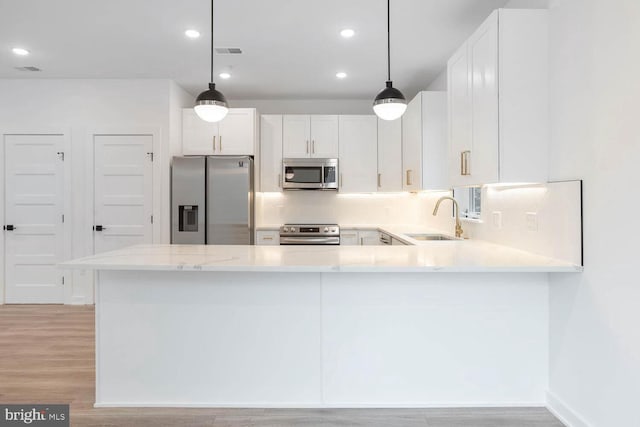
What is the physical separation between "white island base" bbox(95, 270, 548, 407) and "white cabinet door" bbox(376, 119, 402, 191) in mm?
2526

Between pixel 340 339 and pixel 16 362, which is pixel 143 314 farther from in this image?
pixel 16 362

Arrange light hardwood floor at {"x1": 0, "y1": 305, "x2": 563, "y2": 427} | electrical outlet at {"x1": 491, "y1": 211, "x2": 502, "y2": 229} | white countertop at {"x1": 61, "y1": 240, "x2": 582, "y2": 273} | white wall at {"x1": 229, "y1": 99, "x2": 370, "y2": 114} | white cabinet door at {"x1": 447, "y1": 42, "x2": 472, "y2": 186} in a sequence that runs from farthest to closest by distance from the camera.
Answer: white wall at {"x1": 229, "y1": 99, "x2": 370, "y2": 114} → electrical outlet at {"x1": 491, "y1": 211, "x2": 502, "y2": 229} → white cabinet door at {"x1": 447, "y1": 42, "x2": 472, "y2": 186} → light hardwood floor at {"x1": 0, "y1": 305, "x2": 563, "y2": 427} → white countertop at {"x1": 61, "y1": 240, "x2": 582, "y2": 273}

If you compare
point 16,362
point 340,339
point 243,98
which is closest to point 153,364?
point 340,339

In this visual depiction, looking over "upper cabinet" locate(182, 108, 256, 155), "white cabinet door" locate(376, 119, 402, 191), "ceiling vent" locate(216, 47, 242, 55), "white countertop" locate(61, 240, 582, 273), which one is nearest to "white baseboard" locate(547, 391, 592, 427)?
"white countertop" locate(61, 240, 582, 273)

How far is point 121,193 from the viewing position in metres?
4.55

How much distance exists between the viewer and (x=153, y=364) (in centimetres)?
230

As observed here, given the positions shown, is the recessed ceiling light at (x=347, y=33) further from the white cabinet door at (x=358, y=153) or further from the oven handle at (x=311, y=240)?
the oven handle at (x=311, y=240)

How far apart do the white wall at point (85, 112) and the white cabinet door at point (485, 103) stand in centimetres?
332

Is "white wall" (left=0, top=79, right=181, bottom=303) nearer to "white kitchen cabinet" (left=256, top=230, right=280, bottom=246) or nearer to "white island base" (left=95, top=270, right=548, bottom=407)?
"white kitchen cabinet" (left=256, top=230, right=280, bottom=246)

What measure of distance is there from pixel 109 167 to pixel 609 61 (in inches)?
180

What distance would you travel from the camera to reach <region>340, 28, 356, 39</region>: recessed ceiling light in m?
3.23

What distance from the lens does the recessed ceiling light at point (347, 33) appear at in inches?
127

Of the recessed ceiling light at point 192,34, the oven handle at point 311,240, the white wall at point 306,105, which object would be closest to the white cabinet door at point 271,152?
the white wall at point 306,105

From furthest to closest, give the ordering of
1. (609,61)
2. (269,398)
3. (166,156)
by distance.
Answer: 1. (166,156)
2. (269,398)
3. (609,61)
